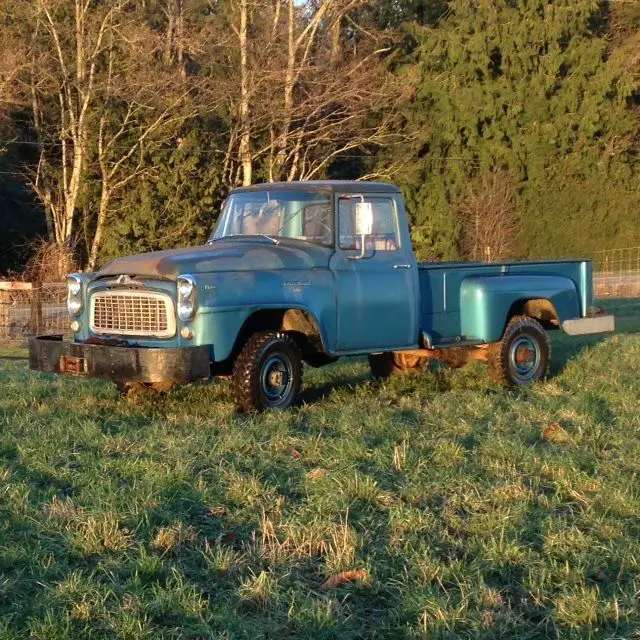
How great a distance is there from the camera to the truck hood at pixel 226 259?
7777 mm

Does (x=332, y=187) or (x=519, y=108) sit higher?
(x=519, y=108)

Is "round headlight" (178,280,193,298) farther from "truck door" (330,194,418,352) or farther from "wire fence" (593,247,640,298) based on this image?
"wire fence" (593,247,640,298)

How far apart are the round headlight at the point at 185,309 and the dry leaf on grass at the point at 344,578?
368 centimetres

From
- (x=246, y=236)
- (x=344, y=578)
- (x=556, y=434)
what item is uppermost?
(x=246, y=236)

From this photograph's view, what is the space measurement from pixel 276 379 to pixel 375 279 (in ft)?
4.64

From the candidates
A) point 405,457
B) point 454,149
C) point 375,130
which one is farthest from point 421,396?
point 454,149

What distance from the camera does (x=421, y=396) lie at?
9398 millimetres

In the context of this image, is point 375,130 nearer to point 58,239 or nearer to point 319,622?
point 58,239

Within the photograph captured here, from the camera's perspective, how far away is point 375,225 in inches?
361

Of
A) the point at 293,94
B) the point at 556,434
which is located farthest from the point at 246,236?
the point at 293,94

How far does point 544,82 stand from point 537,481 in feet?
119

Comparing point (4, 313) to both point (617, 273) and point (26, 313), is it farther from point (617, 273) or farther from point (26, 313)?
point (617, 273)

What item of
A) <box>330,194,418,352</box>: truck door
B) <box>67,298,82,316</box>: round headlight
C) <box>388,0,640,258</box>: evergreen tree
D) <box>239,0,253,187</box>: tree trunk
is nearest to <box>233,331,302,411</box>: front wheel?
<box>330,194,418,352</box>: truck door

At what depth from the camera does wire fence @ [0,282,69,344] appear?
1758 centimetres
